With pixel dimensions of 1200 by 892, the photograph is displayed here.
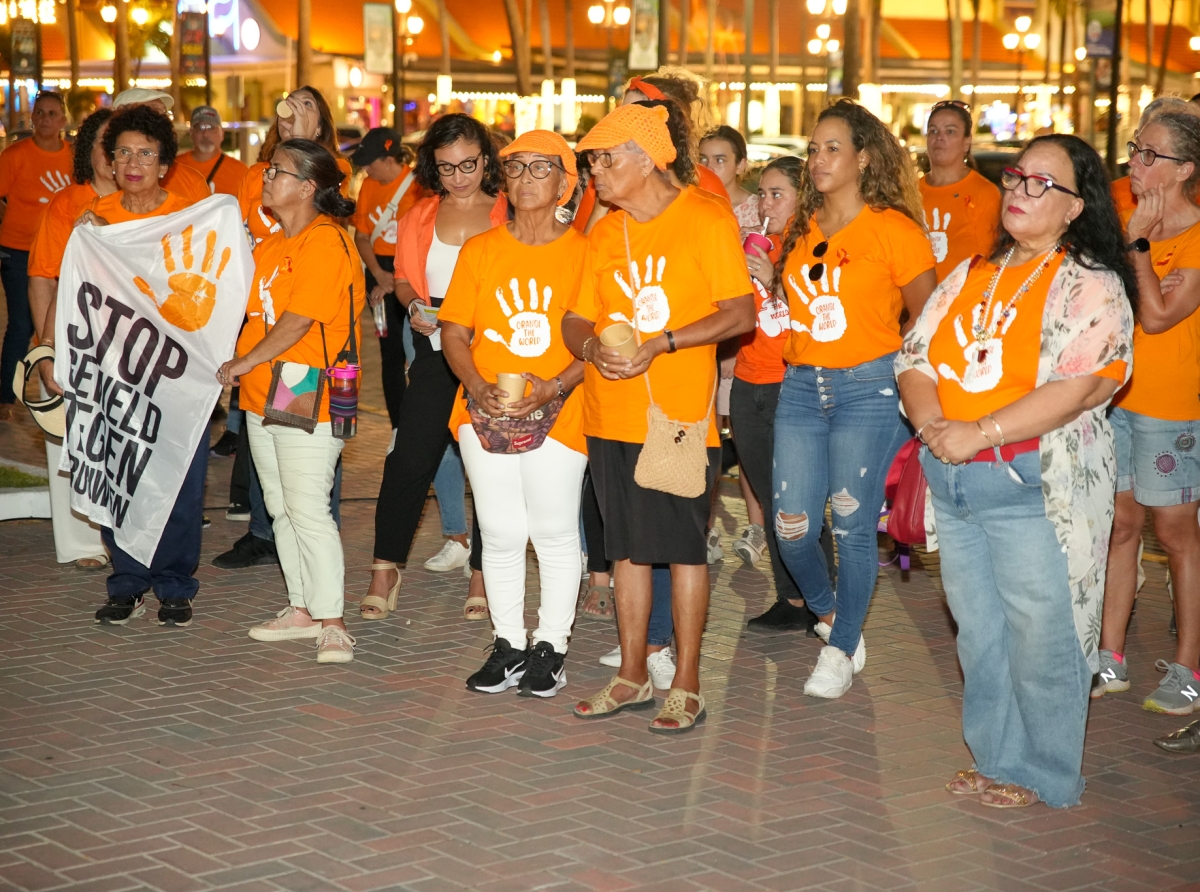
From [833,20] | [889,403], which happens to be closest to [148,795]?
[889,403]

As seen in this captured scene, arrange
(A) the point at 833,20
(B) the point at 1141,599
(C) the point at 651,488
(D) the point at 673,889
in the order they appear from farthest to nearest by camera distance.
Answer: (A) the point at 833,20, (B) the point at 1141,599, (C) the point at 651,488, (D) the point at 673,889

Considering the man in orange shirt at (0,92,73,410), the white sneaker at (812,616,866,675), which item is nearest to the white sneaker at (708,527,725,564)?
the white sneaker at (812,616,866,675)

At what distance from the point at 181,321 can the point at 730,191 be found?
2997 millimetres

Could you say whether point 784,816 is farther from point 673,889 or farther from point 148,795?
point 148,795

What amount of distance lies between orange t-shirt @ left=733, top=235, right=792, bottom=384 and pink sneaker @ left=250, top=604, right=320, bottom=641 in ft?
7.55

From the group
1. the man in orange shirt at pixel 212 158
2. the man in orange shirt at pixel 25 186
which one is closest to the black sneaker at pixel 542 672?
the man in orange shirt at pixel 212 158

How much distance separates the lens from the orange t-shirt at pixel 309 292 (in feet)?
20.2

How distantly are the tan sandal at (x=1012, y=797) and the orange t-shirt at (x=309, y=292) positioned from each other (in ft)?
10.3

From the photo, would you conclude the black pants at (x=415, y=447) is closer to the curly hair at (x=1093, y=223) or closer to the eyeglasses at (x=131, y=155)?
the eyeglasses at (x=131, y=155)

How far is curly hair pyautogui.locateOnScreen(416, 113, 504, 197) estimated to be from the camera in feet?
21.5

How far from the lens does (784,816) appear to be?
4.74 meters

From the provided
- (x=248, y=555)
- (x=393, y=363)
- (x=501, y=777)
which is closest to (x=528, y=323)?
(x=501, y=777)

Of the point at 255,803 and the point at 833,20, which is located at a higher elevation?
the point at 833,20

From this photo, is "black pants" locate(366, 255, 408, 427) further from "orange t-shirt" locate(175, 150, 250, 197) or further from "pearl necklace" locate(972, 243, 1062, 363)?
"pearl necklace" locate(972, 243, 1062, 363)
